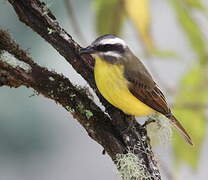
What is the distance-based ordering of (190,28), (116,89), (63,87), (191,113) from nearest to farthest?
(63,87) → (116,89) → (190,28) → (191,113)

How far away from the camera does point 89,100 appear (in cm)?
146

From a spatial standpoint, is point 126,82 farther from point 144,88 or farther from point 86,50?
point 86,50

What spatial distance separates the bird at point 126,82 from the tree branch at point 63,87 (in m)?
0.16

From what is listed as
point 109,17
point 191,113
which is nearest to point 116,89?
point 109,17

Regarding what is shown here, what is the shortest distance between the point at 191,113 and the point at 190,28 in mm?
241

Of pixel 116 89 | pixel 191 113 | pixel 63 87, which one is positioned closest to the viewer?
pixel 63 87

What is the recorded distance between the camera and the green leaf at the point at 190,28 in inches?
71.3

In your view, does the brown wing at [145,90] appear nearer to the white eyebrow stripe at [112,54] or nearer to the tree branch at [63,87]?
the white eyebrow stripe at [112,54]

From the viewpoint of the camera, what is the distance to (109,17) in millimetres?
1768

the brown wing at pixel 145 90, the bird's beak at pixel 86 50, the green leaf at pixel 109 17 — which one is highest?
the green leaf at pixel 109 17

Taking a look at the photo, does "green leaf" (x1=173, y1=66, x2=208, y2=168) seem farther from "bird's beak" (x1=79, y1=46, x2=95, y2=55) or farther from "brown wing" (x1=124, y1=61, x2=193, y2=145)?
A: "bird's beak" (x1=79, y1=46, x2=95, y2=55)

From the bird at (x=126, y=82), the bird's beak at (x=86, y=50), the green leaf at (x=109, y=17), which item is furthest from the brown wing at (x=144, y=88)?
the bird's beak at (x=86, y=50)

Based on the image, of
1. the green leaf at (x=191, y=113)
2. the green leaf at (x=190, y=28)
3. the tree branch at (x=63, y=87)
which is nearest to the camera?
the tree branch at (x=63, y=87)

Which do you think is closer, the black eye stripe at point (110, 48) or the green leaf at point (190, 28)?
the black eye stripe at point (110, 48)
